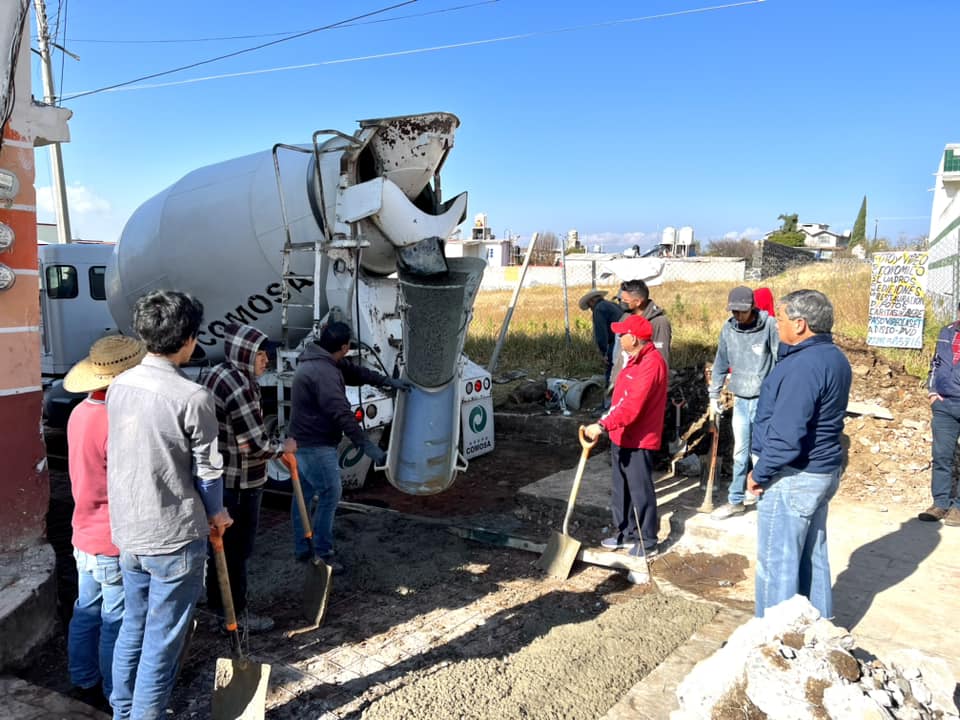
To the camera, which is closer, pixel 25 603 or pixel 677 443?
pixel 25 603

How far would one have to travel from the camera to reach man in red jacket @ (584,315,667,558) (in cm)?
451

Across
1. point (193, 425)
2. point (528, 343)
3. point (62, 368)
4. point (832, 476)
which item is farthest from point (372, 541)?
point (528, 343)

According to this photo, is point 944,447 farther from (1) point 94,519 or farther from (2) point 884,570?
(1) point 94,519

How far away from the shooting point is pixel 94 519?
2855 millimetres

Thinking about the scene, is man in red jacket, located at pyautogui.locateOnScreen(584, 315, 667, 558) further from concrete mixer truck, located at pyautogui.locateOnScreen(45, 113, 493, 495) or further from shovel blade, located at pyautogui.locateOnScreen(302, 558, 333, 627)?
shovel blade, located at pyautogui.locateOnScreen(302, 558, 333, 627)

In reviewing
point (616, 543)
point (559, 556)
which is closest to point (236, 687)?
point (559, 556)

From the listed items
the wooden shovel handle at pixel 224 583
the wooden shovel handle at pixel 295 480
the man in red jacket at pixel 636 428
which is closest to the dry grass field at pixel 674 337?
the man in red jacket at pixel 636 428

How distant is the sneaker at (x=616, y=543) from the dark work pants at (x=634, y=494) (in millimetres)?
20

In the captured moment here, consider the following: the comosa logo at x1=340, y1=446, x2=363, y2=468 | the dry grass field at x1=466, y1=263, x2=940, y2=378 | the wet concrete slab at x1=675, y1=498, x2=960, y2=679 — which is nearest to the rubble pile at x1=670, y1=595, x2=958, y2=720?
the wet concrete slab at x1=675, y1=498, x2=960, y2=679

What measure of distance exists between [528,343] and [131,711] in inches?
357

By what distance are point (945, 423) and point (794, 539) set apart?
9.44ft

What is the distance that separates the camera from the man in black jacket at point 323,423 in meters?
4.35

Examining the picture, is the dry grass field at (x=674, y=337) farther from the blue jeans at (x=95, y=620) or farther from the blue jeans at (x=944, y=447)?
the blue jeans at (x=95, y=620)

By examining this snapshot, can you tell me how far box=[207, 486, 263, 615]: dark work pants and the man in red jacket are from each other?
220cm
